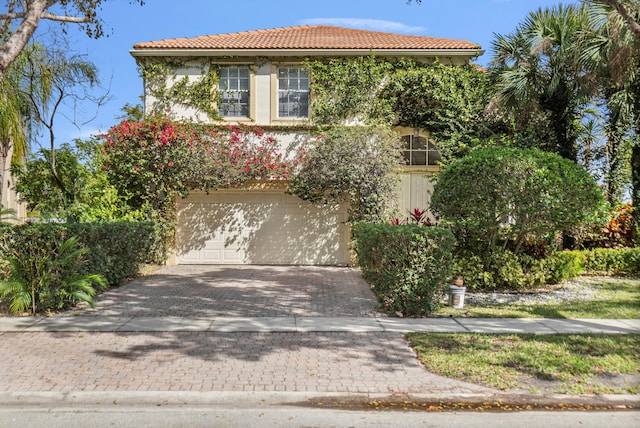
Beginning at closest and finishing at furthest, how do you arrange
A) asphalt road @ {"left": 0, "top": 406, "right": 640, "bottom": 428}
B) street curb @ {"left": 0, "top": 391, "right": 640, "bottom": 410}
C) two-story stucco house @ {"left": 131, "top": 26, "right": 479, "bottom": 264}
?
asphalt road @ {"left": 0, "top": 406, "right": 640, "bottom": 428}, street curb @ {"left": 0, "top": 391, "right": 640, "bottom": 410}, two-story stucco house @ {"left": 131, "top": 26, "right": 479, "bottom": 264}

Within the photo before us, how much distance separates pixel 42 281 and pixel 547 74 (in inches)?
531

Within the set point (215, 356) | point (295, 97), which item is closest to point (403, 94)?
point (295, 97)

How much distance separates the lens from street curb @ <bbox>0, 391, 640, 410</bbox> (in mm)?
5137

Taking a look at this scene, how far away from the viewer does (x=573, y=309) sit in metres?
9.38

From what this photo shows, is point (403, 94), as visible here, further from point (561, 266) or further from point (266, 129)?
point (561, 266)

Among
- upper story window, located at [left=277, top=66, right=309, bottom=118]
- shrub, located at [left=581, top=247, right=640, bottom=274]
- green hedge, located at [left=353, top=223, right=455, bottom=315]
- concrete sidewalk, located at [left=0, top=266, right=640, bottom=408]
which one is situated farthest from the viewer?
upper story window, located at [left=277, top=66, right=309, bottom=118]

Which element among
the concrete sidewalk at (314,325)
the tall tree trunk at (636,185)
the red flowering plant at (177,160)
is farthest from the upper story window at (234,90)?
the tall tree trunk at (636,185)

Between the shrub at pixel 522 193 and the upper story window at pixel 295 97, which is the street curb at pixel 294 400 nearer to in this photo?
the shrub at pixel 522 193

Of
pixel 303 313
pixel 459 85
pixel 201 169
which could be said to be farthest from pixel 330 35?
pixel 303 313

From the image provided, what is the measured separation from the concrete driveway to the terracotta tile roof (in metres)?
6.84

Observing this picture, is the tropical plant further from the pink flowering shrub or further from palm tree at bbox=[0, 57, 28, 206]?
palm tree at bbox=[0, 57, 28, 206]

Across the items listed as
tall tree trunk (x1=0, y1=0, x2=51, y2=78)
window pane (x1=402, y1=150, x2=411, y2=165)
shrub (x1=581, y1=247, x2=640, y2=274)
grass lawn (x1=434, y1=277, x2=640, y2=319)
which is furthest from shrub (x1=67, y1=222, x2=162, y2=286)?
shrub (x1=581, y1=247, x2=640, y2=274)

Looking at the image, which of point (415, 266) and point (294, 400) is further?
point (415, 266)

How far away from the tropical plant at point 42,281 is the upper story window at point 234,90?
8.21m
